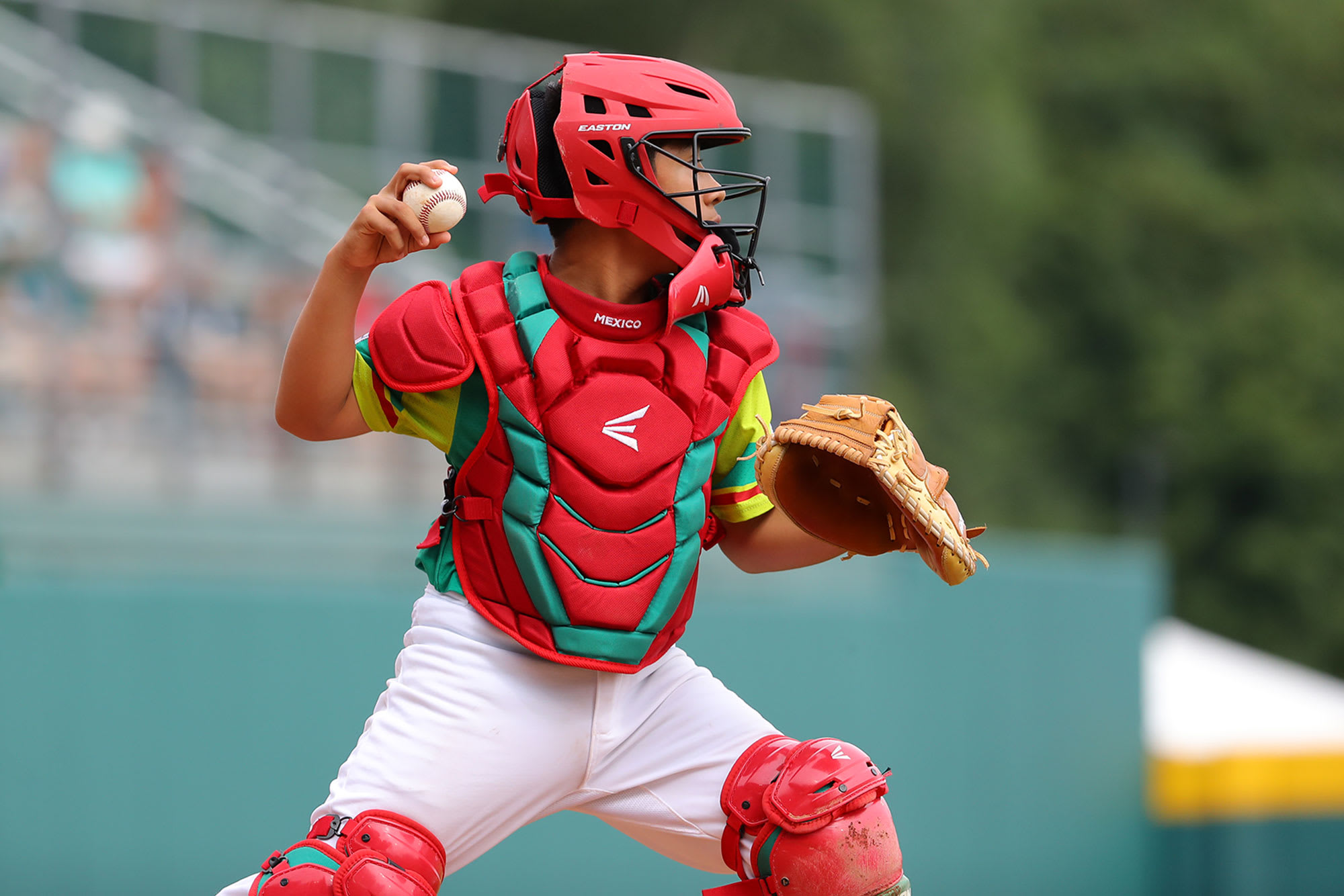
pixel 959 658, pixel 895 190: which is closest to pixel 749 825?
pixel 959 658

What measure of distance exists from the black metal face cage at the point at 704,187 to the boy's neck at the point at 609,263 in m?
0.11

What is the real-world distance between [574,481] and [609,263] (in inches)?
19.3

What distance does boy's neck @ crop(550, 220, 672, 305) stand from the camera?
340cm

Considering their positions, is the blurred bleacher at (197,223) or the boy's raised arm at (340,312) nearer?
the boy's raised arm at (340,312)

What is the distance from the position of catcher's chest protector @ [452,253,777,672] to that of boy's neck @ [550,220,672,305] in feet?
0.36

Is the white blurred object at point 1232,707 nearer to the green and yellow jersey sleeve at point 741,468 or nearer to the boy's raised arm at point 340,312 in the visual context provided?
the green and yellow jersey sleeve at point 741,468

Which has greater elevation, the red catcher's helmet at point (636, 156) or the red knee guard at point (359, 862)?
the red catcher's helmet at point (636, 156)

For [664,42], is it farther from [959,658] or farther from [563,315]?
[563,315]

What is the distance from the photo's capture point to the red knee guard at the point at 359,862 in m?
2.95

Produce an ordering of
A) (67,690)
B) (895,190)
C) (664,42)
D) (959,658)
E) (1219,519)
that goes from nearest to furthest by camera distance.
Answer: (67,690)
(959,658)
(664,42)
(895,190)
(1219,519)

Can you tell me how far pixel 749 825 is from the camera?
10.7 feet

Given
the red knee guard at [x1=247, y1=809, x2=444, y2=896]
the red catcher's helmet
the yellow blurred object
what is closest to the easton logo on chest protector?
the red catcher's helmet

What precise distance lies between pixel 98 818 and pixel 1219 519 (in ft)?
80.3

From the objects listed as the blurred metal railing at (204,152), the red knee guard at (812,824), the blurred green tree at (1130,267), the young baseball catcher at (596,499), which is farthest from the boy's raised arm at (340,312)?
the blurred green tree at (1130,267)
